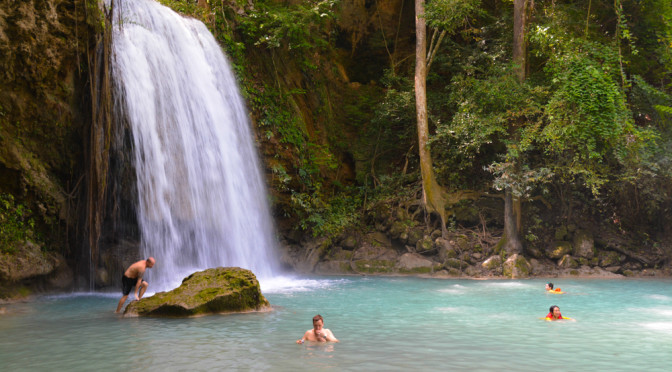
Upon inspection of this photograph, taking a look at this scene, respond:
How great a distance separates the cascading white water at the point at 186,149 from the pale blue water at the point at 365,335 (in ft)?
7.97

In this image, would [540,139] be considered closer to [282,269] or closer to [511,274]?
[511,274]

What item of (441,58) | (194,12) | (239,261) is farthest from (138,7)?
(441,58)

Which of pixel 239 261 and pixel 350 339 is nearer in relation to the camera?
pixel 350 339

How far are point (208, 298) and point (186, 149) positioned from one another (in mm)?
6416

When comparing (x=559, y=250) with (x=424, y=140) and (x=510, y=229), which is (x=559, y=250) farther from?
(x=424, y=140)

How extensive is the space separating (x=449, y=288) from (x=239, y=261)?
20.4 ft

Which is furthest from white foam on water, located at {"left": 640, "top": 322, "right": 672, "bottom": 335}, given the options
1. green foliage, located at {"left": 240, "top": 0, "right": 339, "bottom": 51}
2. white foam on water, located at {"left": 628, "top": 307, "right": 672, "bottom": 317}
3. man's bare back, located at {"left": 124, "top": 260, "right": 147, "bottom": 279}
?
green foliage, located at {"left": 240, "top": 0, "right": 339, "bottom": 51}

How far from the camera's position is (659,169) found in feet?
55.5

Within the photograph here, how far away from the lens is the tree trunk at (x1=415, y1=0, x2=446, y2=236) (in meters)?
19.0

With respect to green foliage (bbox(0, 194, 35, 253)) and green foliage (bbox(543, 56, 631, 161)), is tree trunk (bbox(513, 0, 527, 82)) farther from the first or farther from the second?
green foliage (bbox(0, 194, 35, 253))

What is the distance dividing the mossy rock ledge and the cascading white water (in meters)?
4.04

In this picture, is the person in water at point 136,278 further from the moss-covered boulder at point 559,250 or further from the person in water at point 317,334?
the moss-covered boulder at point 559,250

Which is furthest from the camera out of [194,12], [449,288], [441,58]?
[441,58]

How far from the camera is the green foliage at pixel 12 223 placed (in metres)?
11.9
